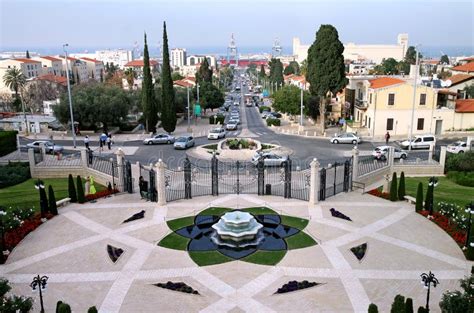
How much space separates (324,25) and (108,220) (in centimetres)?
3909

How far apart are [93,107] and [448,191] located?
133 feet

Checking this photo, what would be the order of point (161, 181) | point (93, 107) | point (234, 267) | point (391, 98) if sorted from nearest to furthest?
point (234, 267) < point (161, 181) < point (391, 98) < point (93, 107)

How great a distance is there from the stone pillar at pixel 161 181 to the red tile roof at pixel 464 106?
3953 cm

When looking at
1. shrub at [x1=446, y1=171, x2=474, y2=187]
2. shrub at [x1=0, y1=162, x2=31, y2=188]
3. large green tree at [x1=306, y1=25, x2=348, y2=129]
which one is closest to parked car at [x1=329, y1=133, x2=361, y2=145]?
large green tree at [x1=306, y1=25, x2=348, y2=129]

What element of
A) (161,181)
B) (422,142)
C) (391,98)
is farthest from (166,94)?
(422,142)

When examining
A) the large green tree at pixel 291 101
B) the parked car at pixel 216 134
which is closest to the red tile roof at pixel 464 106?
the large green tree at pixel 291 101

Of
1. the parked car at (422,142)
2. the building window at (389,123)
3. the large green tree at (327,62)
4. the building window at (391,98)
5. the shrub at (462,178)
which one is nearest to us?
the shrub at (462,178)

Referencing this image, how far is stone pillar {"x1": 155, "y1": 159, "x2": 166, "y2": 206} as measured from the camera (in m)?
25.7

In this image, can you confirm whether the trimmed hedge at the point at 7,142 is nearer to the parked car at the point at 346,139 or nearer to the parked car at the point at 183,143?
the parked car at the point at 183,143

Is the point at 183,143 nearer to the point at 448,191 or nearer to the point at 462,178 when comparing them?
the point at 448,191

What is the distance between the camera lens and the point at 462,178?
1244 inches

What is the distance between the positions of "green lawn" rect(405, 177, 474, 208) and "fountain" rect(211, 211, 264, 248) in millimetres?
12746

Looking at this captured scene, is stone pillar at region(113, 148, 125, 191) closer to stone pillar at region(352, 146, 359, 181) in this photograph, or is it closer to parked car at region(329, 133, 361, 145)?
stone pillar at region(352, 146, 359, 181)

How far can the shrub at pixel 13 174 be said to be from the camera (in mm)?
31891
